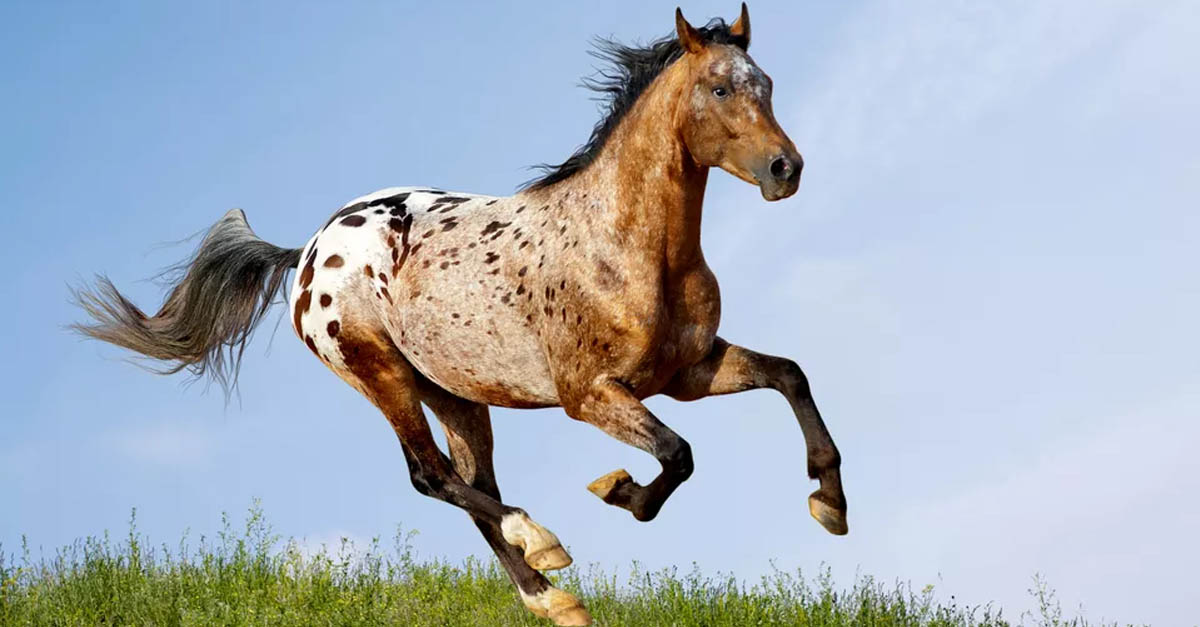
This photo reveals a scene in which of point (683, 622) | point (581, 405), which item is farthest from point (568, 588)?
point (581, 405)

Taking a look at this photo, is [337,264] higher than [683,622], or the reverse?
[337,264]

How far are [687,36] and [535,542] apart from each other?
7.99 feet

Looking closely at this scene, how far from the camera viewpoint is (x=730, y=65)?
577cm

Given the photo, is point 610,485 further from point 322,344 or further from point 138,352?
point 138,352

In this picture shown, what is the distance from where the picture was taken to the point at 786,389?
6188 mm

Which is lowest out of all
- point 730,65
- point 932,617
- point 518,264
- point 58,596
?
point 932,617

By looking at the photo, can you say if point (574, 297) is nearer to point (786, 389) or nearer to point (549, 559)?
point (786, 389)

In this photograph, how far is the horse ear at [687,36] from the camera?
5.82 meters

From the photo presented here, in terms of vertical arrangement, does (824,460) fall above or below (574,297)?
below

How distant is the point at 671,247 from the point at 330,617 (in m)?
3.20

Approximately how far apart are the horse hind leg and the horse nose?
2.03m

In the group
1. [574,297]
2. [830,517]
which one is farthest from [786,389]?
[574,297]

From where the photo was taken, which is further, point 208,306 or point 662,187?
point 208,306

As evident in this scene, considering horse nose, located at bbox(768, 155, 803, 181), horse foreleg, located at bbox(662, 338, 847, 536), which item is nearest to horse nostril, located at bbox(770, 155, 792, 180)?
horse nose, located at bbox(768, 155, 803, 181)
